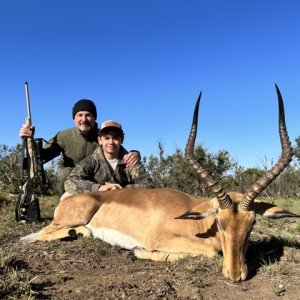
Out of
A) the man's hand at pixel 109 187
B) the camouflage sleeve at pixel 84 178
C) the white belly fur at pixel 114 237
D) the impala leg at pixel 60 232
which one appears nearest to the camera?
the white belly fur at pixel 114 237

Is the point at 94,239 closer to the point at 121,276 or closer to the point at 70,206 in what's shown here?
the point at 70,206

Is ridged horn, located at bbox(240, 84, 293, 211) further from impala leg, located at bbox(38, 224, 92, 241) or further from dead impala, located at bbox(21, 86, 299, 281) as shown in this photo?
impala leg, located at bbox(38, 224, 92, 241)

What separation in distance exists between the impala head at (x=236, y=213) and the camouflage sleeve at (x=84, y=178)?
2.67 m

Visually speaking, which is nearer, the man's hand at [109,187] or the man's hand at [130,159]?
the man's hand at [109,187]

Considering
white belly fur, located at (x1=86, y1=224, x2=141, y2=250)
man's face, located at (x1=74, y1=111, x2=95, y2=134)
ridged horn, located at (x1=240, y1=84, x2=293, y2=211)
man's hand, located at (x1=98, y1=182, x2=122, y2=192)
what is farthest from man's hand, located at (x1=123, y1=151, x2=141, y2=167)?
ridged horn, located at (x1=240, y1=84, x2=293, y2=211)

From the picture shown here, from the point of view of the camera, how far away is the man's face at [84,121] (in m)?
8.35

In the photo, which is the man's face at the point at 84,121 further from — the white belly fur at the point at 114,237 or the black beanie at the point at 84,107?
the white belly fur at the point at 114,237

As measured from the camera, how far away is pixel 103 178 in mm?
7234

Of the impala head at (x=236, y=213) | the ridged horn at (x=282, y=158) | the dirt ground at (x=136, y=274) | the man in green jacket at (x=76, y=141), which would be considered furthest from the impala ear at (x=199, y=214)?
the man in green jacket at (x=76, y=141)

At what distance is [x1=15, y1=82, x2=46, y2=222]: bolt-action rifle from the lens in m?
7.31

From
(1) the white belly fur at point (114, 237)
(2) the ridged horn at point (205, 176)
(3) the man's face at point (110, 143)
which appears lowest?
(1) the white belly fur at point (114, 237)

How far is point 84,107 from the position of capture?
836 centimetres

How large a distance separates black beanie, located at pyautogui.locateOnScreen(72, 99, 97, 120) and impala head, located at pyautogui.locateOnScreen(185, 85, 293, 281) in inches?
161

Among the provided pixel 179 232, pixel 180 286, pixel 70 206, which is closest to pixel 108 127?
pixel 70 206
